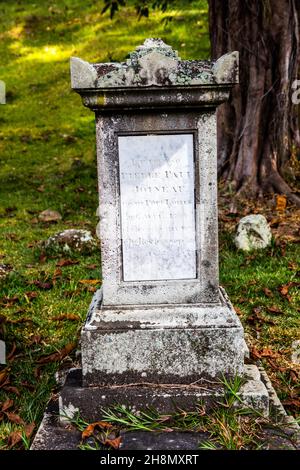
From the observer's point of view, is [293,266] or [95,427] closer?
[95,427]

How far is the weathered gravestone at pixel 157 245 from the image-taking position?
10.4 ft

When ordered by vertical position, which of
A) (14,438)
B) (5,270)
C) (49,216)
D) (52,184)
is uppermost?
(52,184)

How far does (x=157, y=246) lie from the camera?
3475mm

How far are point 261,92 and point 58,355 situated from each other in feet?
15.8

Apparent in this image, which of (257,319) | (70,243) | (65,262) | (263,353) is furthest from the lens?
(70,243)

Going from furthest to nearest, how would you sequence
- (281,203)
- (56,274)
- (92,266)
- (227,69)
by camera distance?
1. (281,203)
2. (92,266)
3. (56,274)
4. (227,69)

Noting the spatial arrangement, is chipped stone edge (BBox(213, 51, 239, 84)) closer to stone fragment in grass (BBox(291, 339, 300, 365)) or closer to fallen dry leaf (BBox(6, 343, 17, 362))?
stone fragment in grass (BBox(291, 339, 300, 365))

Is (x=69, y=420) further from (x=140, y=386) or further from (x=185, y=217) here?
(x=185, y=217)

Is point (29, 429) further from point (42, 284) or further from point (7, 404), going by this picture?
point (42, 284)

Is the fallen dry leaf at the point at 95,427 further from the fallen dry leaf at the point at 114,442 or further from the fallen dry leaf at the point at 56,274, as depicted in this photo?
the fallen dry leaf at the point at 56,274

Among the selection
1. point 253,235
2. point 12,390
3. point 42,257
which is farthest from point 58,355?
point 253,235

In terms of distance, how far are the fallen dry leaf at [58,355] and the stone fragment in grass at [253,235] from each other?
2.57 meters

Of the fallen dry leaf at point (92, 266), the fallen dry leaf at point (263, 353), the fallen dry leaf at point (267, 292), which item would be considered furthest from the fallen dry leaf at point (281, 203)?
the fallen dry leaf at point (263, 353)
